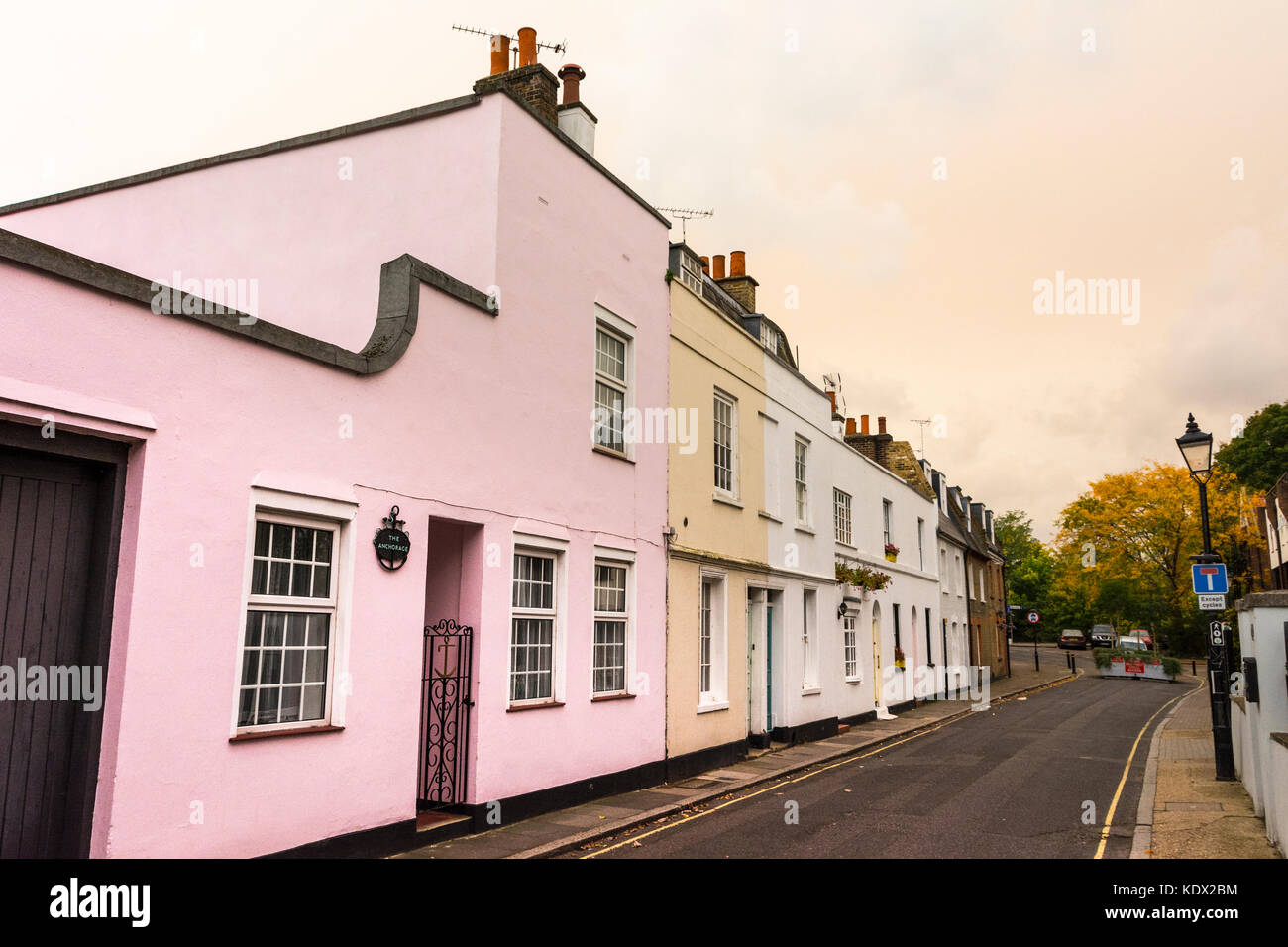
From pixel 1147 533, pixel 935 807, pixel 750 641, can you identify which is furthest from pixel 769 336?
pixel 1147 533

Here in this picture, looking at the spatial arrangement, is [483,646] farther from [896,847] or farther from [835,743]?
[835,743]

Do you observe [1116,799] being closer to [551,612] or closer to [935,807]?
[935,807]

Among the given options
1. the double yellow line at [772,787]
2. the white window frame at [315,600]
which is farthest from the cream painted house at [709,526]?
the white window frame at [315,600]

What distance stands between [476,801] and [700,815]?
121 inches

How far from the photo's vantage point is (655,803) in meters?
11.3

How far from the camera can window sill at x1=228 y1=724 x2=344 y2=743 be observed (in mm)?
6820

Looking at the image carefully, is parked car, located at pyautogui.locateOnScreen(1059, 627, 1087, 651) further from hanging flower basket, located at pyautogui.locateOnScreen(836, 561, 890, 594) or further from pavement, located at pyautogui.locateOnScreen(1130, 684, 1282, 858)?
pavement, located at pyautogui.locateOnScreen(1130, 684, 1282, 858)

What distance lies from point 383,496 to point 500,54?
314 inches

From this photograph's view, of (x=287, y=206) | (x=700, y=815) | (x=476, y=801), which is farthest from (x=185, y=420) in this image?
(x=700, y=815)

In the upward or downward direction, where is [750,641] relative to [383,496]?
downward

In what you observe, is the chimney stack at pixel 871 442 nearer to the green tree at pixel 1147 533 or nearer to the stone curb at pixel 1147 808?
the stone curb at pixel 1147 808

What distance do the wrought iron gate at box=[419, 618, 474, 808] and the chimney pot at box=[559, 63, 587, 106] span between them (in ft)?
27.4

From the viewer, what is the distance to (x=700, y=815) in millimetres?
10969

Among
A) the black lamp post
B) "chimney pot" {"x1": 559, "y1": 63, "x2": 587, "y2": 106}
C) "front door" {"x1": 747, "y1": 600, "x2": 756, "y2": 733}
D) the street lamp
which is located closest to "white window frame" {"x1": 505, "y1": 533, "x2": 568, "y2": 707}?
"front door" {"x1": 747, "y1": 600, "x2": 756, "y2": 733}
